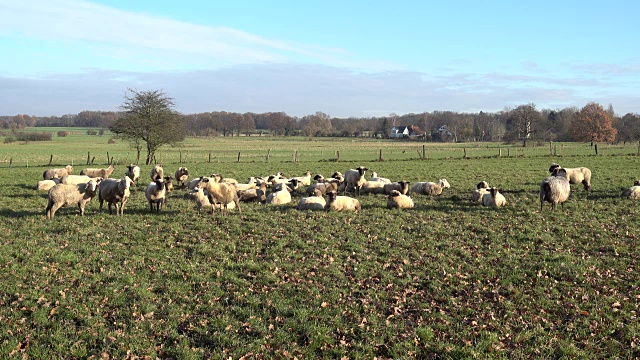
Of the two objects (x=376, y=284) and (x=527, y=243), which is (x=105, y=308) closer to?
(x=376, y=284)

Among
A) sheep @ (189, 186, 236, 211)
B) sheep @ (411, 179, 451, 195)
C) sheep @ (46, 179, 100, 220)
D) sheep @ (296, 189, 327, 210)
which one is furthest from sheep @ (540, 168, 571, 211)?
sheep @ (46, 179, 100, 220)

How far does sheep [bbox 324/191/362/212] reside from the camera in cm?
1769

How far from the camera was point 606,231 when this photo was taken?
46.7 feet

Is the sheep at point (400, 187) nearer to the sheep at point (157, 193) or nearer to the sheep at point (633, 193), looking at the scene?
the sheep at point (633, 193)

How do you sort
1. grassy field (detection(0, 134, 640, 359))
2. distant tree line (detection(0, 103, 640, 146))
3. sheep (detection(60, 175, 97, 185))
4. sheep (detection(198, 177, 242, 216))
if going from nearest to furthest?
grassy field (detection(0, 134, 640, 359)) < sheep (detection(198, 177, 242, 216)) < sheep (detection(60, 175, 97, 185)) < distant tree line (detection(0, 103, 640, 146))

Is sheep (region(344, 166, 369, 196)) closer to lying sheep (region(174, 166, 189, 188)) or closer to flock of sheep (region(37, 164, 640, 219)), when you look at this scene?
flock of sheep (region(37, 164, 640, 219))

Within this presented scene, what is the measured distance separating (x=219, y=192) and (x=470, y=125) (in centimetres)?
13395

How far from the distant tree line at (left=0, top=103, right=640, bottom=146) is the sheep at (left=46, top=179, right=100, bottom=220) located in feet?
105

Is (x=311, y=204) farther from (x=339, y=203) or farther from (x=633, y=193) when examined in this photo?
(x=633, y=193)

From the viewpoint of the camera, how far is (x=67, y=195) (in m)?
16.0

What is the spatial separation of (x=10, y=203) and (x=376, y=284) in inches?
703

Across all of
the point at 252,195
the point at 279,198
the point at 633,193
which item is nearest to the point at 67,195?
the point at 252,195

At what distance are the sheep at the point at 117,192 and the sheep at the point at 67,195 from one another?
15.4 inches

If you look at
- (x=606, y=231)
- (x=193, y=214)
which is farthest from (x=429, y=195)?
(x=193, y=214)
